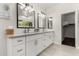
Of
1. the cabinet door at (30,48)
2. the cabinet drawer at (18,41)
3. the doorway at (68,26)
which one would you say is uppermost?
the doorway at (68,26)

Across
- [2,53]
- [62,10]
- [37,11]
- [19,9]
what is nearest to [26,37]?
[2,53]

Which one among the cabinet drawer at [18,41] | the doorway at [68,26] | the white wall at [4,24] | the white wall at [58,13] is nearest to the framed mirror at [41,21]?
the white wall at [58,13]

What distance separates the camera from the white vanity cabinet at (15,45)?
1.39 metres

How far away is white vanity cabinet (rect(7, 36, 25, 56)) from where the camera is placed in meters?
1.39

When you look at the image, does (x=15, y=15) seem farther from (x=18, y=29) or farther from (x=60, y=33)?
(x=60, y=33)

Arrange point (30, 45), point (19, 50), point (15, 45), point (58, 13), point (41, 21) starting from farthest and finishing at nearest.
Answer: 1. point (41, 21)
2. point (58, 13)
3. point (30, 45)
4. point (19, 50)
5. point (15, 45)

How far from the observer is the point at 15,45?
4.70ft

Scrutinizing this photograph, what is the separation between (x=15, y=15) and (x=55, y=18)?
36.8 inches

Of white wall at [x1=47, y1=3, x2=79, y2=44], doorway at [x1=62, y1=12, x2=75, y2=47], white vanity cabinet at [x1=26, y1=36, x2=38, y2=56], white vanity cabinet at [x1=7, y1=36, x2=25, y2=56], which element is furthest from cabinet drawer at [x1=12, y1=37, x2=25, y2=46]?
doorway at [x1=62, y1=12, x2=75, y2=47]

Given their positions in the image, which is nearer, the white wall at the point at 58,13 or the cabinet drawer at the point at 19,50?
the cabinet drawer at the point at 19,50

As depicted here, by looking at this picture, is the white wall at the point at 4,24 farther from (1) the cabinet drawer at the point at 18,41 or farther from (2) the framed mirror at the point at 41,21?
(2) the framed mirror at the point at 41,21

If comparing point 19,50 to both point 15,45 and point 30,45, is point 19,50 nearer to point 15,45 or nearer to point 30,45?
point 15,45

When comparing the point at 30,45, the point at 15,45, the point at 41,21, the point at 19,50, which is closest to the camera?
the point at 15,45

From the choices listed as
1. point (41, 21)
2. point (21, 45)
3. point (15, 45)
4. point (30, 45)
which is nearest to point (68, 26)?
point (41, 21)
